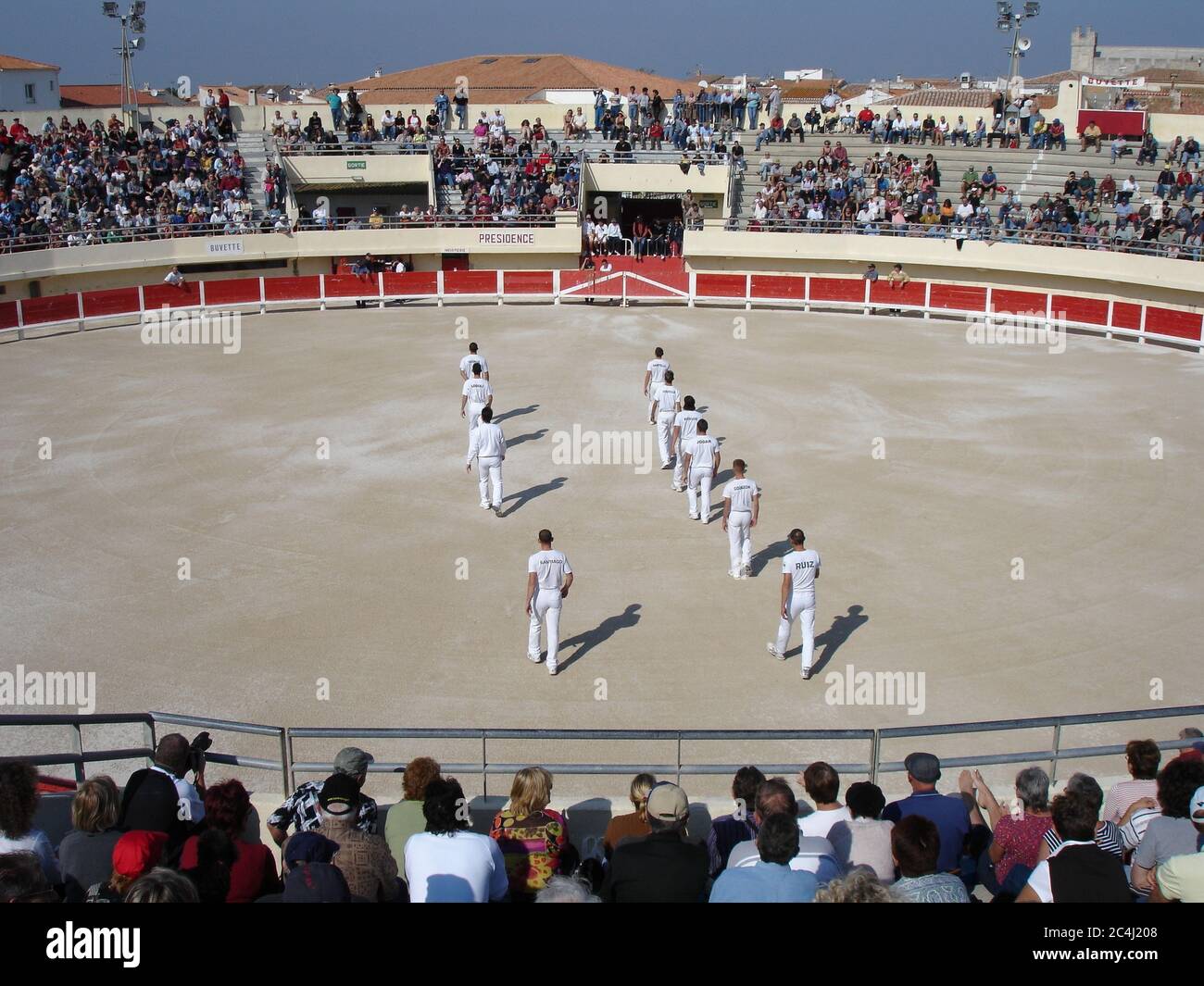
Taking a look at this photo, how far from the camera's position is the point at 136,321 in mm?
31391

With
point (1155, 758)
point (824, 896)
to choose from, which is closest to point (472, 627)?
point (1155, 758)

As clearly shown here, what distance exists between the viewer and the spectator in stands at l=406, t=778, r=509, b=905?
5109 mm

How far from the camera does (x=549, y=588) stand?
11.1 meters

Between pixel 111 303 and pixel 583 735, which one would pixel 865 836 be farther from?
pixel 111 303

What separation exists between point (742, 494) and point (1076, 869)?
327 inches

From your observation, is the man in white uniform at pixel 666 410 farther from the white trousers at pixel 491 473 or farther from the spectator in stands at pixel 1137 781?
the spectator in stands at pixel 1137 781

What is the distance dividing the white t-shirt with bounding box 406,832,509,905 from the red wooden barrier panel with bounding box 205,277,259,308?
30373 mm

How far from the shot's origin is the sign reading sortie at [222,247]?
34625 mm

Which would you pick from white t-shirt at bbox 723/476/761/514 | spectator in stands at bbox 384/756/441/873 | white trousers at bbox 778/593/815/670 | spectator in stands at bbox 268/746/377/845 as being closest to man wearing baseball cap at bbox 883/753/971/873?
spectator in stands at bbox 384/756/441/873

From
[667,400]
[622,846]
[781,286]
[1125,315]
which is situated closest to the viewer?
[622,846]

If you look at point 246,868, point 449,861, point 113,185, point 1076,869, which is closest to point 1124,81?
point 113,185

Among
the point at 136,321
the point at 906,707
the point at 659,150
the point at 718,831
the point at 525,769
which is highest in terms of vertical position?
the point at 659,150
